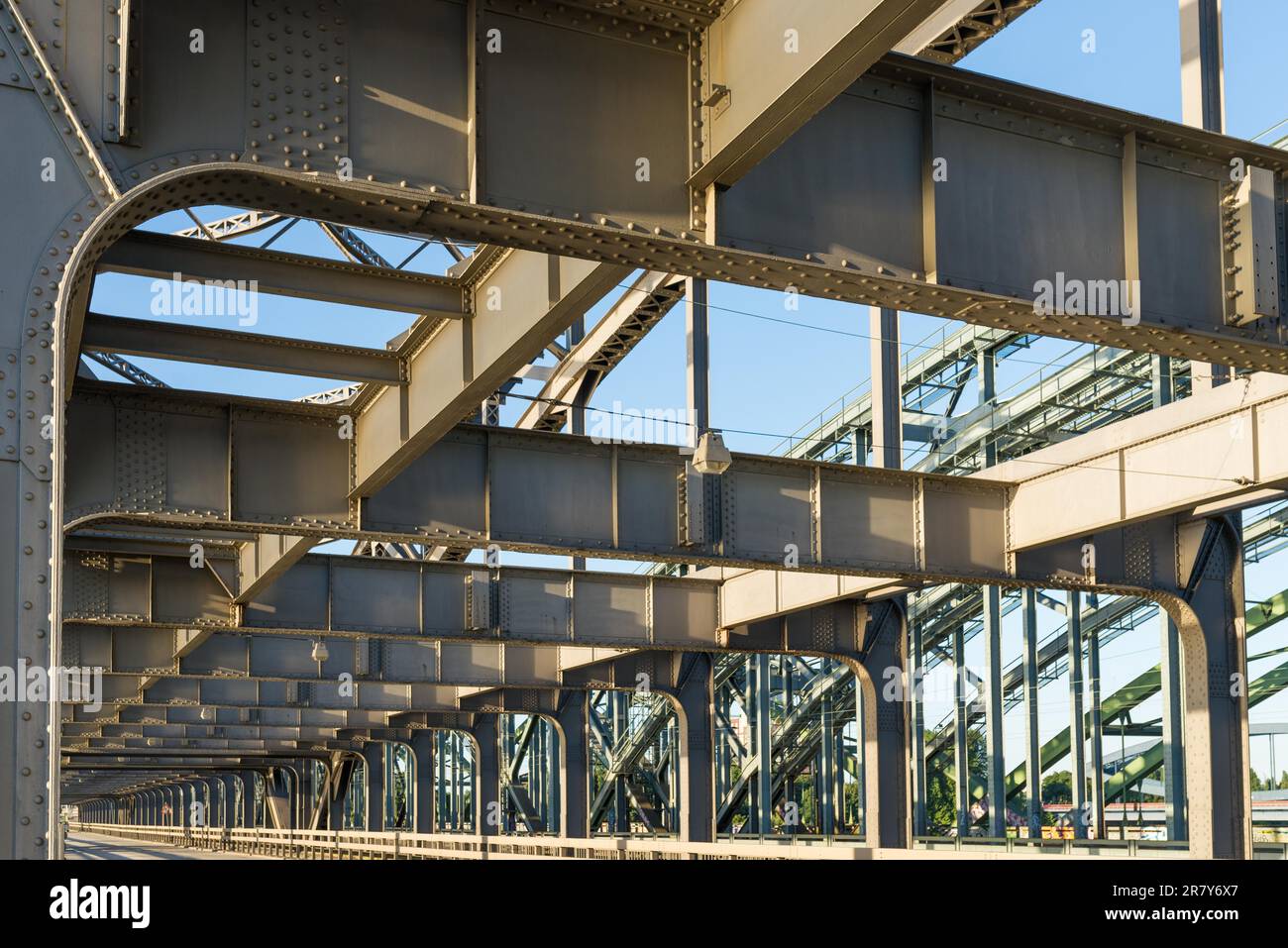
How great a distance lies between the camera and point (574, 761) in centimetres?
4072

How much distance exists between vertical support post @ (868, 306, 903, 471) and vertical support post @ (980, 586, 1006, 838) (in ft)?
25.4

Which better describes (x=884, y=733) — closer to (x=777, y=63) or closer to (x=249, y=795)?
(x=777, y=63)

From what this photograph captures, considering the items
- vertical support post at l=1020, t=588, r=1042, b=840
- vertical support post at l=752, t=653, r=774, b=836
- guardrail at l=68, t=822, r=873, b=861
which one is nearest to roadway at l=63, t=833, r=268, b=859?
guardrail at l=68, t=822, r=873, b=861

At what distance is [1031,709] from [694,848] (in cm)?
959

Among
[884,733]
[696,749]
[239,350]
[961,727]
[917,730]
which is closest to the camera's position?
[239,350]

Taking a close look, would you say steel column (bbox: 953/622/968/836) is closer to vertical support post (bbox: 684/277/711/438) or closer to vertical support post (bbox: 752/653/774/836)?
vertical support post (bbox: 752/653/774/836)

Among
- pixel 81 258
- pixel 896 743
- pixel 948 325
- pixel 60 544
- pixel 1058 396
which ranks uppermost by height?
pixel 948 325

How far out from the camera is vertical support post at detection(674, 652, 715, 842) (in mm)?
31094

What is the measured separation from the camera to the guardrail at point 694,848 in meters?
21.4

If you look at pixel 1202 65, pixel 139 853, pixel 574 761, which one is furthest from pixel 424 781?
pixel 1202 65
